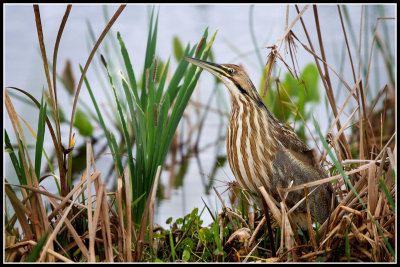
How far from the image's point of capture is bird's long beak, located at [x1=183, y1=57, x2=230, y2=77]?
95.3 inches

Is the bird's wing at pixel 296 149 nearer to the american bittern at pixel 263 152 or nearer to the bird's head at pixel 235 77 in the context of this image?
the american bittern at pixel 263 152

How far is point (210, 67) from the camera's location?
250 centimetres

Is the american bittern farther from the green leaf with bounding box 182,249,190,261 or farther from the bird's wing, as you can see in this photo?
the green leaf with bounding box 182,249,190,261

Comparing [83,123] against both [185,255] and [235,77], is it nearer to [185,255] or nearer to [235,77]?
[235,77]

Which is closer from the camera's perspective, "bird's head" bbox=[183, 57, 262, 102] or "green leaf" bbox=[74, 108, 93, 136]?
"bird's head" bbox=[183, 57, 262, 102]

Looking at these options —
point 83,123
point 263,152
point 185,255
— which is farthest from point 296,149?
point 83,123

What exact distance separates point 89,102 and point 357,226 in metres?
2.94

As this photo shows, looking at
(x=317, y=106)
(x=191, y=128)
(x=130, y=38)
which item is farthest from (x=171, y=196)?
(x=130, y=38)

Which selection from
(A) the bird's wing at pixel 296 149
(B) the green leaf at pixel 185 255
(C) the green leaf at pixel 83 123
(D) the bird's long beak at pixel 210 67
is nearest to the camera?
(B) the green leaf at pixel 185 255

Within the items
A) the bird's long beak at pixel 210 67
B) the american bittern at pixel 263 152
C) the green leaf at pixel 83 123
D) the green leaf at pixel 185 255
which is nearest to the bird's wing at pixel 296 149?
the american bittern at pixel 263 152

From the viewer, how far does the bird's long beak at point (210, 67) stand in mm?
2422

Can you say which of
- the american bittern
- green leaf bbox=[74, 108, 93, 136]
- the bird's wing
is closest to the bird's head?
the american bittern

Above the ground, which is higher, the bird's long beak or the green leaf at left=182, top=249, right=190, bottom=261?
the bird's long beak

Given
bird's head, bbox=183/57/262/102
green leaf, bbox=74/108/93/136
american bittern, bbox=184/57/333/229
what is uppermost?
green leaf, bbox=74/108/93/136
